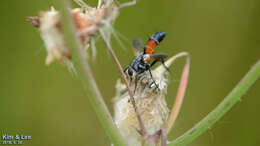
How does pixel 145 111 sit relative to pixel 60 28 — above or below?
below

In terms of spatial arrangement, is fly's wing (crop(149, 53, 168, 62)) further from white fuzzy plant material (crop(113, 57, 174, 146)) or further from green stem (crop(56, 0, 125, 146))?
green stem (crop(56, 0, 125, 146))

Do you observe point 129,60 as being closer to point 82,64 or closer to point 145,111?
point 145,111

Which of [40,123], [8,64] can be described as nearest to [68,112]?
[40,123]

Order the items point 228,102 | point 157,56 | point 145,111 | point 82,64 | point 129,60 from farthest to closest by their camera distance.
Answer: point 129,60
point 157,56
point 145,111
point 228,102
point 82,64

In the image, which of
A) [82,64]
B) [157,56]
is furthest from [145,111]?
[82,64]

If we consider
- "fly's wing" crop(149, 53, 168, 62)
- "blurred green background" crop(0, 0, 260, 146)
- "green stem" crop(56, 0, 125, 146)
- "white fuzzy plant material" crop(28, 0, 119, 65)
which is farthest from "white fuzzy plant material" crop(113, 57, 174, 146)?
"blurred green background" crop(0, 0, 260, 146)

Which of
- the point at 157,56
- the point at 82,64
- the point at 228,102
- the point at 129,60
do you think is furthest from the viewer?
the point at 129,60

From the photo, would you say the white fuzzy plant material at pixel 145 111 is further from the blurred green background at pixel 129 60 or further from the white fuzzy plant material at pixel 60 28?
the blurred green background at pixel 129 60

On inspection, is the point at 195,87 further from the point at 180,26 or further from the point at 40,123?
the point at 40,123
